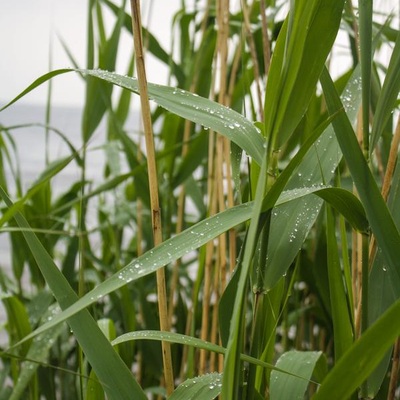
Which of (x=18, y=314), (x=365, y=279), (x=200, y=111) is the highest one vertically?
(x=200, y=111)

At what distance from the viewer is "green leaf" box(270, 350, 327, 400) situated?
450 millimetres

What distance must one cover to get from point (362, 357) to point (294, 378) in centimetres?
11

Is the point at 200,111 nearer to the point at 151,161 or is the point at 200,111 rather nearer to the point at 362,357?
the point at 151,161

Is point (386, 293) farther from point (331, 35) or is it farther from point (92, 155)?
point (92, 155)

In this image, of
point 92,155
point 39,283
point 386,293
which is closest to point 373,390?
point 386,293

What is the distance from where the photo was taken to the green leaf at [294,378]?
0.45 meters

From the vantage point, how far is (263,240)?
434 millimetres

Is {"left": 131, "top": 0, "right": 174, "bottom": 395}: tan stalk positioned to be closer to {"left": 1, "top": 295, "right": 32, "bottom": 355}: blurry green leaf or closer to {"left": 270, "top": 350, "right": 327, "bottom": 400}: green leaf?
{"left": 270, "top": 350, "right": 327, "bottom": 400}: green leaf

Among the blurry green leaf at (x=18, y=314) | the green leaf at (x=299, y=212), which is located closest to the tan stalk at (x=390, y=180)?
the green leaf at (x=299, y=212)

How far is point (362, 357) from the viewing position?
352mm

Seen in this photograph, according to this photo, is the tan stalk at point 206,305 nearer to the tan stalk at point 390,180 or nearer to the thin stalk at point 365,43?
the tan stalk at point 390,180

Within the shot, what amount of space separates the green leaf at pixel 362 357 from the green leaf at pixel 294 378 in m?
0.07

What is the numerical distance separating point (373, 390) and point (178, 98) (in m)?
0.23

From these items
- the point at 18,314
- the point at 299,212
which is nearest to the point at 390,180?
the point at 299,212
